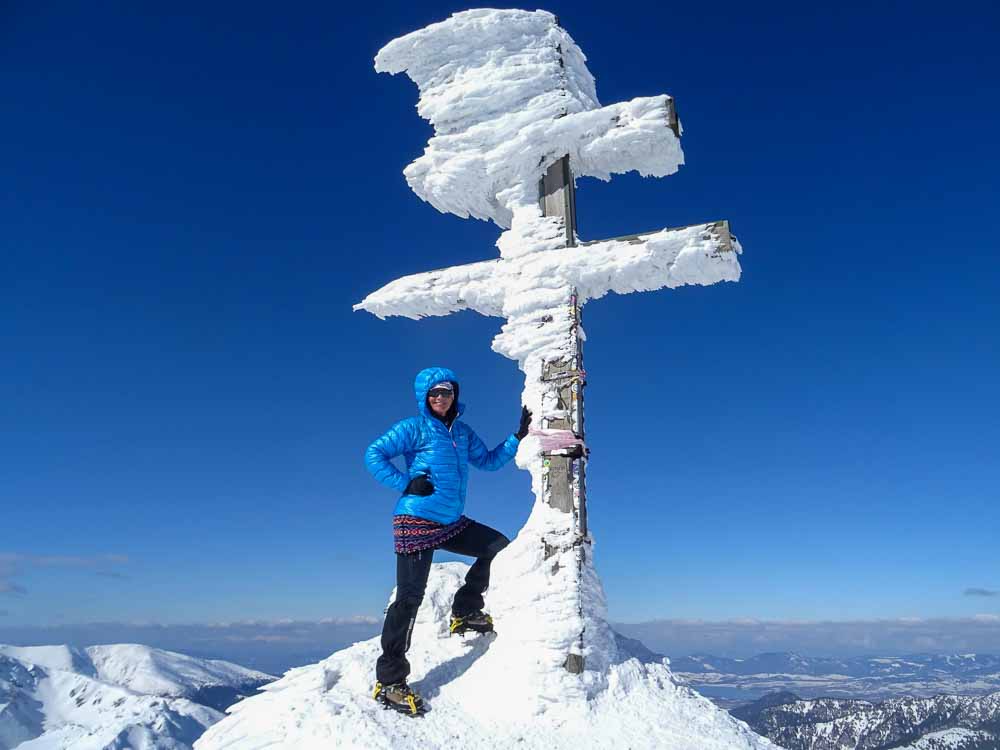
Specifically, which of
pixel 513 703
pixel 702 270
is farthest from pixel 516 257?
pixel 513 703

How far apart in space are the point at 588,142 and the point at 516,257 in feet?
4.36

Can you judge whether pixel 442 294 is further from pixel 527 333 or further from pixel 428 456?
pixel 428 456

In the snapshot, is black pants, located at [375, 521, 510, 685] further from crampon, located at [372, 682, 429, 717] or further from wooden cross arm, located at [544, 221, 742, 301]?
wooden cross arm, located at [544, 221, 742, 301]

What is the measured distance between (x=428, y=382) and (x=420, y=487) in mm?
980

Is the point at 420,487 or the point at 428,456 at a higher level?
the point at 428,456

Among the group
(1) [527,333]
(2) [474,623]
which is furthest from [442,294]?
(2) [474,623]

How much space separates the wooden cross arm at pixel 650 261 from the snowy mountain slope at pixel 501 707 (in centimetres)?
277

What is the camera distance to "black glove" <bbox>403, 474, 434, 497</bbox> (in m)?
5.79

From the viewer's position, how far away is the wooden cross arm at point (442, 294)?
6.57 m

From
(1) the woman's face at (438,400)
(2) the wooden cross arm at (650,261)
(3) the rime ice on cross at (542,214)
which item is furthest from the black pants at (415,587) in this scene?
(2) the wooden cross arm at (650,261)

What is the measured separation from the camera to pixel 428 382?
19.9 ft

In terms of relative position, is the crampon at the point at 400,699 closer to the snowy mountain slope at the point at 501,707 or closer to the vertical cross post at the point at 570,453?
the snowy mountain slope at the point at 501,707

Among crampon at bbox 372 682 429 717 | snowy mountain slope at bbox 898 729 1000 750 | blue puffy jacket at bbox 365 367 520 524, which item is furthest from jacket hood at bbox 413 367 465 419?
snowy mountain slope at bbox 898 729 1000 750

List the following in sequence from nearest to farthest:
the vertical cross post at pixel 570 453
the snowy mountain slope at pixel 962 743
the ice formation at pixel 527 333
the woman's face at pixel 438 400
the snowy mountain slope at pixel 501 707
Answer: the snowy mountain slope at pixel 501 707 → the ice formation at pixel 527 333 → the vertical cross post at pixel 570 453 → the woman's face at pixel 438 400 → the snowy mountain slope at pixel 962 743
